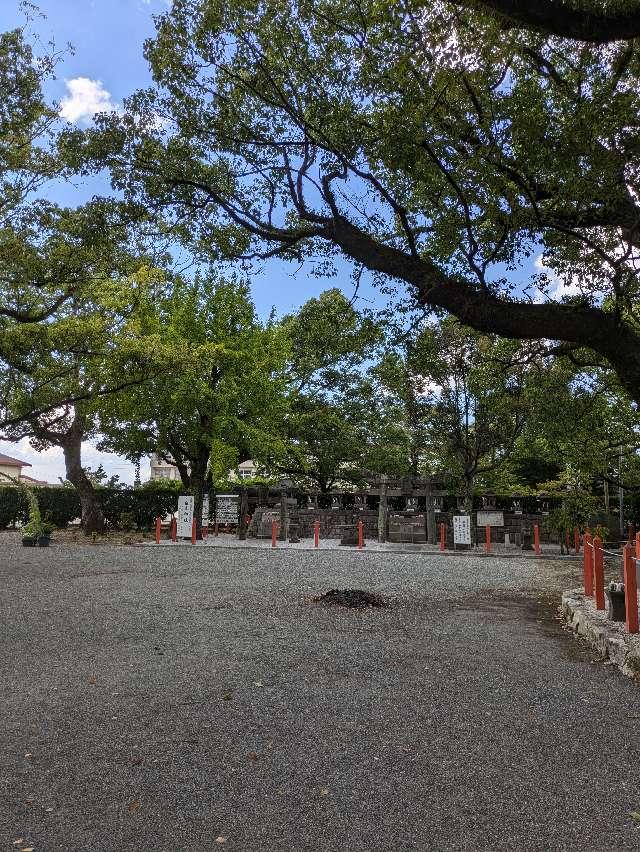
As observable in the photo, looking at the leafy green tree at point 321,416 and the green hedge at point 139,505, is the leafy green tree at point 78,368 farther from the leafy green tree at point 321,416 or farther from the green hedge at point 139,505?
the leafy green tree at point 321,416

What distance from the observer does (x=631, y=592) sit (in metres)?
5.81

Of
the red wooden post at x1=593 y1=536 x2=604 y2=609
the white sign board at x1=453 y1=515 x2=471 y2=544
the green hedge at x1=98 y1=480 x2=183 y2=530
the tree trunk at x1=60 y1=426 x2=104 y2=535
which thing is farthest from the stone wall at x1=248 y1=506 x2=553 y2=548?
the red wooden post at x1=593 y1=536 x2=604 y2=609

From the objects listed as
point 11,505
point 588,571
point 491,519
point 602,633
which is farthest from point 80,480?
point 602,633

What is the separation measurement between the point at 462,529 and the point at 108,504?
13977 mm

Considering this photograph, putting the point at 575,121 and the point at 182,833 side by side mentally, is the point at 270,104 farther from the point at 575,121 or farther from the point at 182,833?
the point at 182,833

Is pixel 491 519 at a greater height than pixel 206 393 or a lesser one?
lesser

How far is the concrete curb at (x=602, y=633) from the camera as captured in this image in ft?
17.5

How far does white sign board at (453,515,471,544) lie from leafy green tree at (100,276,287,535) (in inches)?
282

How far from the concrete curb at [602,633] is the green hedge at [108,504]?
18.6 meters

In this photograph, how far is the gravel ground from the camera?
2771 millimetres

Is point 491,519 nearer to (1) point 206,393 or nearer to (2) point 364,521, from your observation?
(2) point 364,521

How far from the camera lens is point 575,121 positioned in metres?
6.71

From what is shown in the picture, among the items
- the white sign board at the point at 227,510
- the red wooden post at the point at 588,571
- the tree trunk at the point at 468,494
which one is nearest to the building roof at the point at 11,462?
the white sign board at the point at 227,510

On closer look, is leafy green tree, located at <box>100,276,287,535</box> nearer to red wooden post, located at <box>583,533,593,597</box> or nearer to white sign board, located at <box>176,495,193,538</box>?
white sign board, located at <box>176,495,193,538</box>
